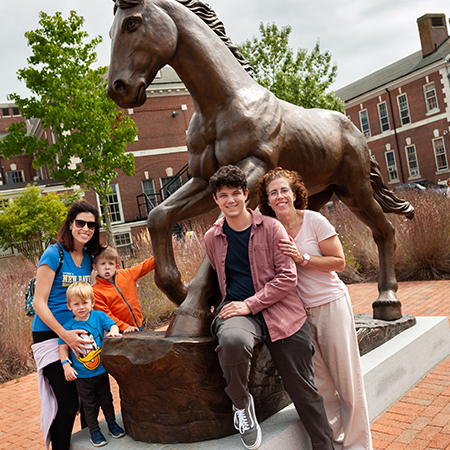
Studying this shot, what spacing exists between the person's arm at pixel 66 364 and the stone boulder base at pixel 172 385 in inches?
7.3

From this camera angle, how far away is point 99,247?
9.80ft

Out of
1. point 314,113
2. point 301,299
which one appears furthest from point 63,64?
point 301,299

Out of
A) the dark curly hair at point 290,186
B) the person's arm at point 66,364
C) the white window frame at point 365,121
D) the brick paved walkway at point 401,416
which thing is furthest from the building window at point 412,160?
the person's arm at point 66,364

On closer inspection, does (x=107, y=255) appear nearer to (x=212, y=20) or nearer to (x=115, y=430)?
(x=115, y=430)

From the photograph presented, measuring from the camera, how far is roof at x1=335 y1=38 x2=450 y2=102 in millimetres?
29722

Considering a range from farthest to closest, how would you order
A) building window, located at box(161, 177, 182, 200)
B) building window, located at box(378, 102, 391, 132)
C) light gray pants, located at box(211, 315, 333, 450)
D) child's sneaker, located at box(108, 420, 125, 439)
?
building window, located at box(378, 102, 391, 132) < building window, located at box(161, 177, 182, 200) < child's sneaker, located at box(108, 420, 125, 439) < light gray pants, located at box(211, 315, 333, 450)

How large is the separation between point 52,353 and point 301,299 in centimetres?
146

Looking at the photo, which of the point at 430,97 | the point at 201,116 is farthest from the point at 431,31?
the point at 201,116

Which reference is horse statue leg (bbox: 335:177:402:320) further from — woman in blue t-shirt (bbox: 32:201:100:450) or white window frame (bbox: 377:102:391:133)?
white window frame (bbox: 377:102:391:133)

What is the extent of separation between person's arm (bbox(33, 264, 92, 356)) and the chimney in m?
34.3

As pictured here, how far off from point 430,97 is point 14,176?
33947 millimetres

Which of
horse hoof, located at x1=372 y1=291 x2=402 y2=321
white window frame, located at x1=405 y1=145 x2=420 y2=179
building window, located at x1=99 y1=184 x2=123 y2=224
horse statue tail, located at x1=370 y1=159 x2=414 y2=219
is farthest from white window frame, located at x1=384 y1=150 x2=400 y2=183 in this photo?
horse hoof, located at x1=372 y1=291 x2=402 y2=321

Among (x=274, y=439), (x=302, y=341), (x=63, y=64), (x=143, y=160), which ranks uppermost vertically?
(x=63, y=64)

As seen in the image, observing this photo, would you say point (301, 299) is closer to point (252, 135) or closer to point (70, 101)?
point (252, 135)
